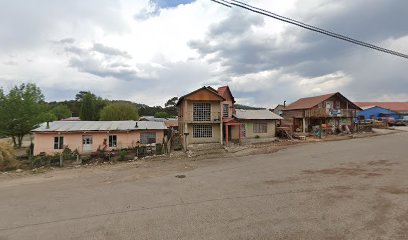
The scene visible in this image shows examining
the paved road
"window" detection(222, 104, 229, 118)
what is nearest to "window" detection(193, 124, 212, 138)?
"window" detection(222, 104, 229, 118)

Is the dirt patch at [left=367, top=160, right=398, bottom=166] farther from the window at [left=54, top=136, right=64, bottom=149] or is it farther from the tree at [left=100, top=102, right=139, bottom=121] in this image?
the tree at [left=100, top=102, right=139, bottom=121]

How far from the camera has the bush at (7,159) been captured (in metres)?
22.8

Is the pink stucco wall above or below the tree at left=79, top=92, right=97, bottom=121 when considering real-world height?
below

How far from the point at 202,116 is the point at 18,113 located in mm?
25002

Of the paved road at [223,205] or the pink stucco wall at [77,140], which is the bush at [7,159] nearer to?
the pink stucco wall at [77,140]

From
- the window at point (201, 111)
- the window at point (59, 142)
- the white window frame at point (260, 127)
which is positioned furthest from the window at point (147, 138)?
the white window frame at point (260, 127)

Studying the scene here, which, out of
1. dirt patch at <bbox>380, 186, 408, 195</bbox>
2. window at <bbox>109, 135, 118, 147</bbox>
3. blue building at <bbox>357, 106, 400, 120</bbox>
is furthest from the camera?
blue building at <bbox>357, 106, 400, 120</bbox>

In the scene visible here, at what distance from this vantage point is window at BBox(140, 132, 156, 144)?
28531mm

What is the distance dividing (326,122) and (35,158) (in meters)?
37.4

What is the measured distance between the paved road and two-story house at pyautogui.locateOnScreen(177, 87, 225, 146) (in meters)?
12.0

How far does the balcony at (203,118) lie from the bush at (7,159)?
16708 mm

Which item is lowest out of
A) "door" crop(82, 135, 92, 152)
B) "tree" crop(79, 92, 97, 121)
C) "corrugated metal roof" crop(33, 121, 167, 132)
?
"door" crop(82, 135, 92, 152)

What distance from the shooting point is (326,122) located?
38250 millimetres

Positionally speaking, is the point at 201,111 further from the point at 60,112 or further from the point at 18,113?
the point at 60,112
